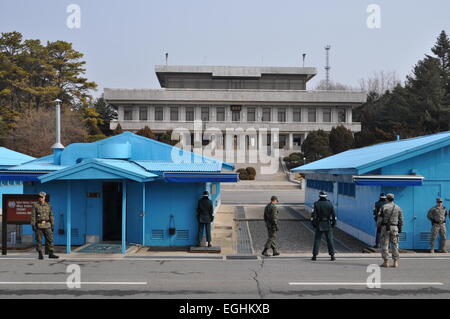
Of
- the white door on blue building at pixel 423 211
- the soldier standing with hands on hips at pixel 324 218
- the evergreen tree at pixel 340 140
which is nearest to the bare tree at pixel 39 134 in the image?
the evergreen tree at pixel 340 140

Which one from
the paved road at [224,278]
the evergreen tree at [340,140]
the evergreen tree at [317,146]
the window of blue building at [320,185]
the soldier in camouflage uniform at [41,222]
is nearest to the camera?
the paved road at [224,278]

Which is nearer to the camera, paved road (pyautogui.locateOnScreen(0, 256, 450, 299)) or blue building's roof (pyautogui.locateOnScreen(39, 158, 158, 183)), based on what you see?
paved road (pyautogui.locateOnScreen(0, 256, 450, 299))

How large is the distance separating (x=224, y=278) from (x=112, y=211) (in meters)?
7.15

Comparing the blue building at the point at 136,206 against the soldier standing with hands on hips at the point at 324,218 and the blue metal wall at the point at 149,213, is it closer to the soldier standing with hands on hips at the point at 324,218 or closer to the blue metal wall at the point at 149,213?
the blue metal wall at the point at 149,213

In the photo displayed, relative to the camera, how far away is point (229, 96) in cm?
6881

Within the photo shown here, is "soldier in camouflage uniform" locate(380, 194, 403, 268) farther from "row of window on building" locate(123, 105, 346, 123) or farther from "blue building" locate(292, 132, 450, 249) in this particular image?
"row of window on building" locate(123, 105, 346, 123)

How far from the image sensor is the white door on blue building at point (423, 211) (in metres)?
13.5

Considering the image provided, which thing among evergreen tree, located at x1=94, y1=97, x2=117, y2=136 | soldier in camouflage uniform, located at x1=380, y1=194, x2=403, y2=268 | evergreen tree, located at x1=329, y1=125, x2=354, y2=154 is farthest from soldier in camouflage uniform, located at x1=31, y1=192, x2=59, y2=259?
evergreen tree, located at x1=94, y1=97, x2=117, y2=136

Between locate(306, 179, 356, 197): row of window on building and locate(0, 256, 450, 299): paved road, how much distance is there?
529 cm

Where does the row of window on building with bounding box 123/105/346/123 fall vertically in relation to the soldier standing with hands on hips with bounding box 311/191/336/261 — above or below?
above

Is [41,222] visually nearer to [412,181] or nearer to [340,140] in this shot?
[412,181]

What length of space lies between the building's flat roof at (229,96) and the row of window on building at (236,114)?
1920 mm

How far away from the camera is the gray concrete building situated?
225 ft

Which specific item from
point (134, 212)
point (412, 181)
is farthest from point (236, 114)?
point (412, 181)
